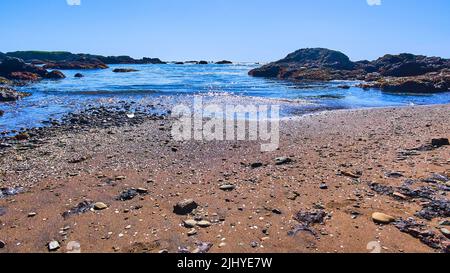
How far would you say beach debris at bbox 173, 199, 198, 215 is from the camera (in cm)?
725

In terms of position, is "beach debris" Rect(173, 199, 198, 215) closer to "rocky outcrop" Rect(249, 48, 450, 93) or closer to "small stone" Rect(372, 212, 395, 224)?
"small stone" Rect(372, 212, 395, 224)

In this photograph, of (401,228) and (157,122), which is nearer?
(401,228)

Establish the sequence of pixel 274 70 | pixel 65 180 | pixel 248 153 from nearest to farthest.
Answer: pixel 65 180
pixel 248 153
pixel 274 70

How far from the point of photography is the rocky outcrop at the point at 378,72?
130 feet

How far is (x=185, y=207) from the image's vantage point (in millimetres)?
7297

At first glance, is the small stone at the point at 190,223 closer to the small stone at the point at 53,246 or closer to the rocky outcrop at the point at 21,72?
the small stone at the point at 53,246

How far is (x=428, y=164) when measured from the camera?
9.65 metres

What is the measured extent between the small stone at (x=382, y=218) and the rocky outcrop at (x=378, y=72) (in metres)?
36.7

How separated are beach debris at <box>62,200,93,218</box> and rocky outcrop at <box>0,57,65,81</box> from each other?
5504 centimetres

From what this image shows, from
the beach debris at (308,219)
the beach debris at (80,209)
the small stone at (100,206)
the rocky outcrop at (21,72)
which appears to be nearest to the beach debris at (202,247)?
the beach debris at (308,219)

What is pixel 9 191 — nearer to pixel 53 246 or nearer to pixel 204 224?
pixel 53 246
